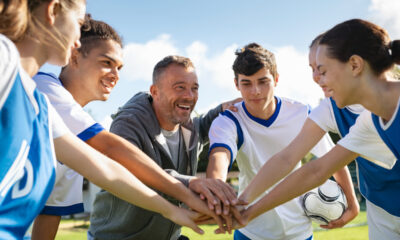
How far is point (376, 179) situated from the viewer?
118 inches

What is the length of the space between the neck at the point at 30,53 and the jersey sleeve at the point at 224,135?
2.17 metres

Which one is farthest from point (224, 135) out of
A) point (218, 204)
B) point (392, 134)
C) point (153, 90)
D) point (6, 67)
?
point (6, 67)

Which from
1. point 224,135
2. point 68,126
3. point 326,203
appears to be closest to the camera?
point 68,126

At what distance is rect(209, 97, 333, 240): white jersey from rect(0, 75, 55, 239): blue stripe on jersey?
2.23m

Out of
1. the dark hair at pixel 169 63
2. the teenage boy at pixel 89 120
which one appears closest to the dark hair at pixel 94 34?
the teenage boy at pixel 89 120

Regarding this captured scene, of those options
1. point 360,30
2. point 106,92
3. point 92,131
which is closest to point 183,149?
point 106,92

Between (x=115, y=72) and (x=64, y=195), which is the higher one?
(x=115, y=72)

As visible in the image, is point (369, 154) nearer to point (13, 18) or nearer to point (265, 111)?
point (265, 111)

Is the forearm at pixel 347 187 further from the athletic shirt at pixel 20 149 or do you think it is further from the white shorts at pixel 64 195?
the athletic shirt at pixel 20 149

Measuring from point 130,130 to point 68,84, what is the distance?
2.39 feet

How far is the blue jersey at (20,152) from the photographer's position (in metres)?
1.42

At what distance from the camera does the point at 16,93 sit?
146cm

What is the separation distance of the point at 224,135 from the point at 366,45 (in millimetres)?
1620

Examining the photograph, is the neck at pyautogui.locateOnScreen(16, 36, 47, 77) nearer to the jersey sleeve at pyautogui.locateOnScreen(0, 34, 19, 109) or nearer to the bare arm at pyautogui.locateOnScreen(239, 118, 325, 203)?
the jersey sleeve at pyautogui.locateOnScreen(0, 34, 19, 109)
